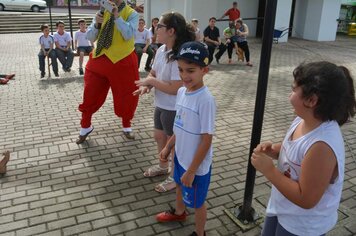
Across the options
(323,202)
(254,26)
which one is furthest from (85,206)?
(254,26)

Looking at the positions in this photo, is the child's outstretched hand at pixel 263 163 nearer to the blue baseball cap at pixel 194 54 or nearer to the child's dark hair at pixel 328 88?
the child's dark hair at pixel 328 88

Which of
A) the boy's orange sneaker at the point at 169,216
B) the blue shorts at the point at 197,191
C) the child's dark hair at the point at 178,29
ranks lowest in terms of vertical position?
the boy's orange sneaker at the point at 169,216

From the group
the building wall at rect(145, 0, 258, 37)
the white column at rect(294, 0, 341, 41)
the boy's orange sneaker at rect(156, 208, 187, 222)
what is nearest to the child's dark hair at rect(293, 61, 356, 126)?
the boy's orange sneaker at rect(156, 208, 187, 222)

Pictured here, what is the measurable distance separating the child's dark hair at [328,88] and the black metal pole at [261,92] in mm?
950

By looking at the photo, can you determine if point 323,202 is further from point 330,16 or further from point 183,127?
point 330,16

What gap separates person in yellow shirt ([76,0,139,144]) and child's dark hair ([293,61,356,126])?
2829 mm

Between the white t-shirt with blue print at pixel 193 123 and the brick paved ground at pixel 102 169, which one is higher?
the white t-shirt with blue print at pixel 193 123

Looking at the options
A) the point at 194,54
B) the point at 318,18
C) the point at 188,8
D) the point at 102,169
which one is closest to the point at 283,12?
the point at 318,18

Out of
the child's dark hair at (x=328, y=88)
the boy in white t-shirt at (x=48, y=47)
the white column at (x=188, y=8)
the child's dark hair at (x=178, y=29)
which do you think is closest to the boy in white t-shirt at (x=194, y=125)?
the child's dark hair at (x=178, y=29)

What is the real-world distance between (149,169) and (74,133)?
1.68 meters

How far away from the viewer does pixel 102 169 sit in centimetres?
383

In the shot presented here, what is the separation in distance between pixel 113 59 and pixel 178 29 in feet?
4.65

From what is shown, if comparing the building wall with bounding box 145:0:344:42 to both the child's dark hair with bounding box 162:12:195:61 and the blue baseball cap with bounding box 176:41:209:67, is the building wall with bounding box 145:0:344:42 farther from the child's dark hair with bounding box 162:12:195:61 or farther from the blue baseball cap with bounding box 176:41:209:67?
the blue baseball cap with bounding box 176:41:209:67

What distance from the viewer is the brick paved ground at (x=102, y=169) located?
9.52 feet
